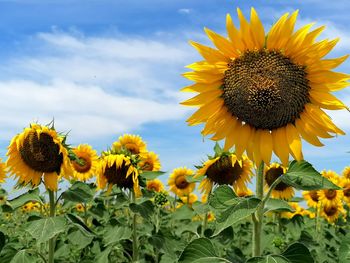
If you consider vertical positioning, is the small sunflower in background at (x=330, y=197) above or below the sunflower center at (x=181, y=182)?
below

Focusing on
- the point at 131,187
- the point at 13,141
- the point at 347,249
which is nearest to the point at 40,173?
the point at 13,141

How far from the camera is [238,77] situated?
3.16 m

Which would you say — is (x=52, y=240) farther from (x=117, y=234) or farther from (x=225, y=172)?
(x=225, y=172)

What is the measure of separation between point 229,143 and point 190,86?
45 centimetres

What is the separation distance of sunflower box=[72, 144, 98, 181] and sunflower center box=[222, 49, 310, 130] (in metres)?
5.54

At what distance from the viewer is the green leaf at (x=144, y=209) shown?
16.3ft

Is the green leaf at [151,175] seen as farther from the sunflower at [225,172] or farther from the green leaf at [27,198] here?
the green leaf at [27,198]

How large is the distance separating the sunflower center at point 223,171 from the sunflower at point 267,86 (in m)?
2.76

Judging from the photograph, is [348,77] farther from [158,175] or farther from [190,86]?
[158,175]

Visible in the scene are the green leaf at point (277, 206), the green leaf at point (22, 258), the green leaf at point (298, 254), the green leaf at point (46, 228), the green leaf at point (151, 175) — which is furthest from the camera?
the green leaf at point (151, 175)

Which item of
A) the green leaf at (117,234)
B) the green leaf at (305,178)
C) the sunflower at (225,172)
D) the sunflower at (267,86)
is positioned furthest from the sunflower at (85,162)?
the green leaf at (305,178)

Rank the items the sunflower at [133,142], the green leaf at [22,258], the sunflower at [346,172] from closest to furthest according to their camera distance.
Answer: the green leaf at [22,258], the sunflower at [133,142], the sunflower at [346,172]

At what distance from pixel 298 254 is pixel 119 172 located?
3130mm

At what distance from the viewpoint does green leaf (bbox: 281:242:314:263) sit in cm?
280
